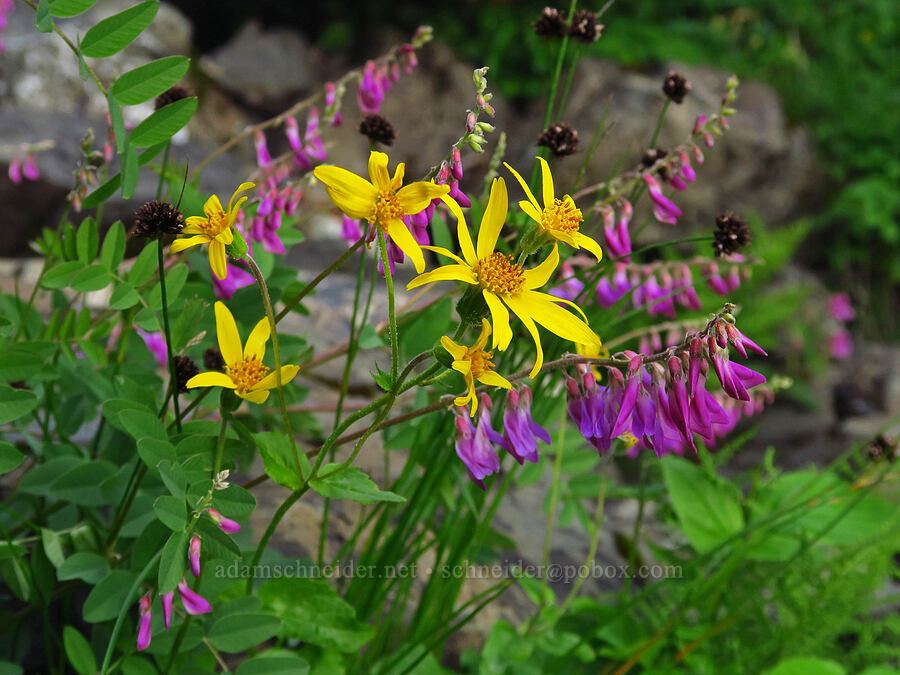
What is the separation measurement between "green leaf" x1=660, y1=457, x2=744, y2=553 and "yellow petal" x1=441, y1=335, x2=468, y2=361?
941 millimetres

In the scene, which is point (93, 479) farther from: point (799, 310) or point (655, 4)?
point (655, 4)

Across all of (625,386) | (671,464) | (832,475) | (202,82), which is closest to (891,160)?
(832,475)

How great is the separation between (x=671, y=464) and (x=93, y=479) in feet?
3.41

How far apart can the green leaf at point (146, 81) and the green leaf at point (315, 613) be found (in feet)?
1.99

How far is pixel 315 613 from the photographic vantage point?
1047 mm

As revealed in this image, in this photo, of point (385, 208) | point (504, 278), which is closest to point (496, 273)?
point (504, 278)

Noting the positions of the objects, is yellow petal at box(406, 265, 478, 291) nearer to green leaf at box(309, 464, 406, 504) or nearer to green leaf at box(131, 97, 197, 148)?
green leaf at box(309, 464, 406, 504)

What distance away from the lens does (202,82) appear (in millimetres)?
5023

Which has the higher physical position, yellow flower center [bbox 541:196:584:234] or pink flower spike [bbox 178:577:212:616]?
yellow flower center [bbox 541:196:584:234]

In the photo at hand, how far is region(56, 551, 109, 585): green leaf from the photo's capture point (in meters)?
0.94

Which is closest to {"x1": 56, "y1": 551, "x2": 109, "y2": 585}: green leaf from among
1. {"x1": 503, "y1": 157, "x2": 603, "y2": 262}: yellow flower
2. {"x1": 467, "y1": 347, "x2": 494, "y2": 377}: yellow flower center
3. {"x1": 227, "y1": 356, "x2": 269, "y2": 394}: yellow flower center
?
{"x1": 227, "y1": 356, "x2": 269, "y2": 394}: yellow flower center

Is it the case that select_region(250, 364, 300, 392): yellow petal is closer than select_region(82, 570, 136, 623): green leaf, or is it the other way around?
select_region(250, 364, 300, 392): yellow petal

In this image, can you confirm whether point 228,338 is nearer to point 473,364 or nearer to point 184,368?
point 184,368

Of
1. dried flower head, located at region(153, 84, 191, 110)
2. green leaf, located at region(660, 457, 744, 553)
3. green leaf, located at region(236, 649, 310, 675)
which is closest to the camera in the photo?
Answer: green leaf, located at region(236, 649, 310, 675)
